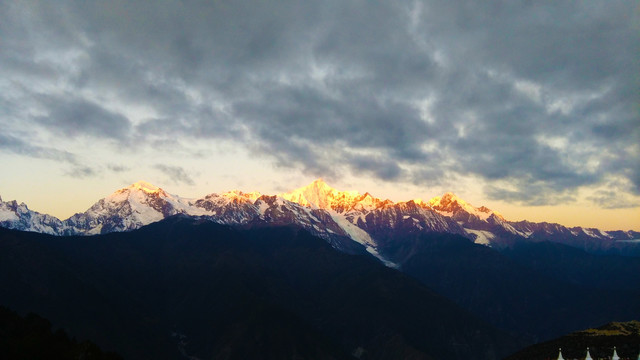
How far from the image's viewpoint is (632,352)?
163 m

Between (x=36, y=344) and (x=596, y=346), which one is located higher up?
(x=596, y=346)

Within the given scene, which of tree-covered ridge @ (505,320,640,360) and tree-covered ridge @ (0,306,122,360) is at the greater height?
tree-covered ridge @ (505,320,640,360)

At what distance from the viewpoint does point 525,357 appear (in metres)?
188

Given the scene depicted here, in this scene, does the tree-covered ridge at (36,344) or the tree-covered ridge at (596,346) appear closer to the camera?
the tree-covered ridge at (36,344)

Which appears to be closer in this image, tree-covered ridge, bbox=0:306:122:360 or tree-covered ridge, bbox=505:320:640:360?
tree-covered ridge, bbox=0:306:122:360

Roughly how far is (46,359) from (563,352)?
505ft

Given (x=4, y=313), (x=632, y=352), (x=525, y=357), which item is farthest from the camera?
(x=525, y=357)

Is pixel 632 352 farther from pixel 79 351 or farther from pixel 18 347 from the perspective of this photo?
pixel 18 347

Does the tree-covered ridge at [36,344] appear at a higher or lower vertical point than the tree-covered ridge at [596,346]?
lower

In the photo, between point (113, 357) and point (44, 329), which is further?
point (44, 329)

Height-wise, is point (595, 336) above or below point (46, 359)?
above

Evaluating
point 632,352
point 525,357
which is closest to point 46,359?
point 525,357

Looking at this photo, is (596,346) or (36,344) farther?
(596,346)

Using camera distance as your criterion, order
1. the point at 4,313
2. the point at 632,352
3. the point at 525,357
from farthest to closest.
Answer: the point at 525,357, the point at 4,313, the point at 632,352
